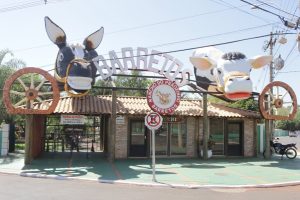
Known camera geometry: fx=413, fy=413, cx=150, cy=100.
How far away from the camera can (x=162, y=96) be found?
50.9 feet

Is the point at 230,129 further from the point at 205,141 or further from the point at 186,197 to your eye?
the point at 186,197

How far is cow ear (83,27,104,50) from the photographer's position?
22045 mm

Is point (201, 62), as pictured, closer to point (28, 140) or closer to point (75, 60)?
point (75, 60)

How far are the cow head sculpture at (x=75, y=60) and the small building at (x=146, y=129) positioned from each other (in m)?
1.41

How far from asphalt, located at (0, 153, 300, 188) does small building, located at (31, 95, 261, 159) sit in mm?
1088

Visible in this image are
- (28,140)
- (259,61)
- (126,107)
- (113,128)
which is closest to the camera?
(28,140)

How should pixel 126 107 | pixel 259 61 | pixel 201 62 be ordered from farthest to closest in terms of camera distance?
pixel 259 61, pixel 201 62, pixel 126 107

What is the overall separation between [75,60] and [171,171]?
23.0 feet

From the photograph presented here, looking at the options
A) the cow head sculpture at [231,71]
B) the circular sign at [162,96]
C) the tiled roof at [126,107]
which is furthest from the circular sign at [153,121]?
the cow head sculpture at [231,71]

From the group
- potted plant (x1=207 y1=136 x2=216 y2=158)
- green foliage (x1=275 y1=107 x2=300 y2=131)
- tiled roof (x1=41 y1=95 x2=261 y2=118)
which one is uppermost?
tiled roof (x1=41 y1=95 x2=261 y2=118)

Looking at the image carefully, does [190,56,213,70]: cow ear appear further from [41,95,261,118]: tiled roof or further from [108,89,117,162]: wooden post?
[108,89,117,162]: wooden post

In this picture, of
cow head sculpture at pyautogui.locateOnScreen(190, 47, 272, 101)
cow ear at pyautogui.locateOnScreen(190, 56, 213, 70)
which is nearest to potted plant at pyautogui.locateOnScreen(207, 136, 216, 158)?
cow head sculpture at pyautogui.locateOnScreen(190, 47, 272, 101)

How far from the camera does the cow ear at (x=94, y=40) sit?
72.3 feet

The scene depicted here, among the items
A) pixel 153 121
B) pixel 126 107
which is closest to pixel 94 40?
pixel 126 107
